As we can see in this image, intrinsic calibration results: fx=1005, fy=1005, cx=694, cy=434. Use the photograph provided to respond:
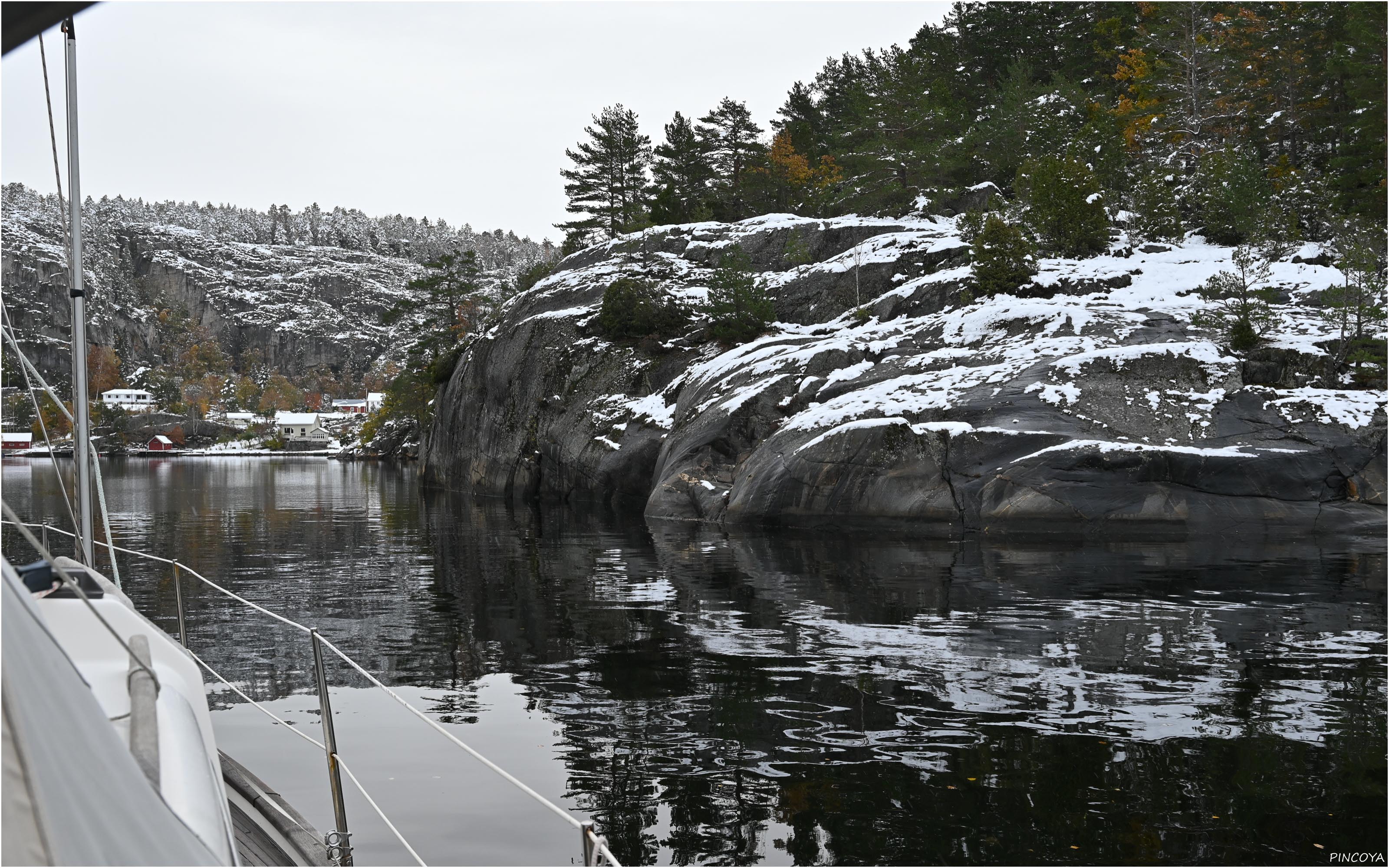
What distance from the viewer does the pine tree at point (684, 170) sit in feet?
182

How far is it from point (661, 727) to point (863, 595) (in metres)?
7.82

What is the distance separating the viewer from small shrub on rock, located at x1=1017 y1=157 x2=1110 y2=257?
3528 cm

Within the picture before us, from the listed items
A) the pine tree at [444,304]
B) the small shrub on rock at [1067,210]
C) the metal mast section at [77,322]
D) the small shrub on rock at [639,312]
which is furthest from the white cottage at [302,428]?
the metal mast section at [77,322]

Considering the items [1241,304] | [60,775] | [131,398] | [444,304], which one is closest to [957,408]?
[1241,304]

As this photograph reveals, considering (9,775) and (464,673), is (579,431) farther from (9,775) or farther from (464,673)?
(9,775)

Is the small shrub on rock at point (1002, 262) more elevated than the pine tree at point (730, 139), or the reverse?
the pine tree at point (730, 139)

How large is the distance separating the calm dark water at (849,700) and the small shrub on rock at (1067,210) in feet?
54.7

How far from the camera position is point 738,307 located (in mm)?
40125

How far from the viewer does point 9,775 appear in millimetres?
2293

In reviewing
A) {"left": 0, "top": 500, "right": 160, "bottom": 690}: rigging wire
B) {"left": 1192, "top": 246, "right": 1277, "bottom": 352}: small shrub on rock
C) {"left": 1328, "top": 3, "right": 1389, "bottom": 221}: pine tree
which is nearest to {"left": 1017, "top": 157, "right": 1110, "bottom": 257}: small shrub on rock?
{"left": 1192, "top": 246, "right": 1277, "bottom": 352}: small shrub on rock

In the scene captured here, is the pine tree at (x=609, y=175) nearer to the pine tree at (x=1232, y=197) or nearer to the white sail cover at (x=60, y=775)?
the pine tree at (x=1232, y=197)

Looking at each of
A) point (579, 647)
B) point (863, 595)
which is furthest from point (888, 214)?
point (579, 647)

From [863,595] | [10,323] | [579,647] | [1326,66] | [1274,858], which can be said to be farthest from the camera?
[1326,66]

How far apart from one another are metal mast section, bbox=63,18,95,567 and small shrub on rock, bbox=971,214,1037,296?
93.6 feet
